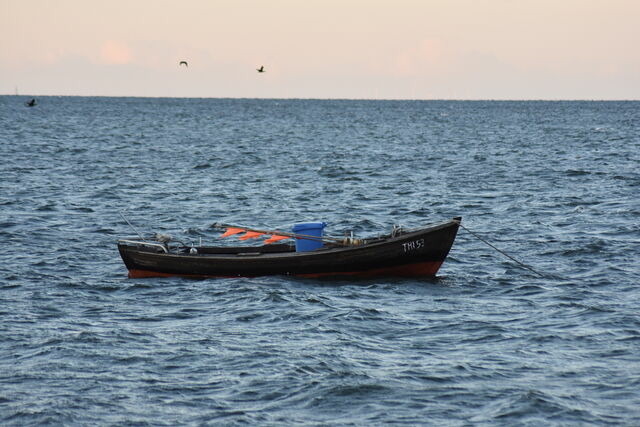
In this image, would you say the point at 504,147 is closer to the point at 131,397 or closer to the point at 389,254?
the point at 389,254

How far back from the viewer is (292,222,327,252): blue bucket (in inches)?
906

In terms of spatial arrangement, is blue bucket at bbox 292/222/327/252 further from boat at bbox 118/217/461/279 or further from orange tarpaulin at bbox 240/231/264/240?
orange tarpaulin at bbox 240/231/264/240

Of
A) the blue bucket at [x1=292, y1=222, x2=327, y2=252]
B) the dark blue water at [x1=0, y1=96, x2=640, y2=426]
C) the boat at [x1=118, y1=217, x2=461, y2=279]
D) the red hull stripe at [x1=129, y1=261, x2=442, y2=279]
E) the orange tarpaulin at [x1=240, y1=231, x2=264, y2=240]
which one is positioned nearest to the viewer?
the dark blue water at [x1=0, y1=96, x2=640, y2=426]

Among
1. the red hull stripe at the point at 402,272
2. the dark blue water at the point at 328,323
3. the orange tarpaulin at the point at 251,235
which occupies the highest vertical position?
the orange tarpaulin at the point at 251,235

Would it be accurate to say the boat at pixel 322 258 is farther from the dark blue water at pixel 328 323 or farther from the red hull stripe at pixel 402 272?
the dark blue water at pixel 328 323

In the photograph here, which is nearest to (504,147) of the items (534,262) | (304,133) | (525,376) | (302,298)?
(304,133)

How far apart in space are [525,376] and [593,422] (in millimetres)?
2049

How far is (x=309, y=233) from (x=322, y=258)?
93 centimetres

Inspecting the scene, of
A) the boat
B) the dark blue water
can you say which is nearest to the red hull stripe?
the boat

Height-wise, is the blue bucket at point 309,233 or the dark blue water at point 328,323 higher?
the blue bucket at point 309,233

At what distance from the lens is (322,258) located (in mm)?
22500

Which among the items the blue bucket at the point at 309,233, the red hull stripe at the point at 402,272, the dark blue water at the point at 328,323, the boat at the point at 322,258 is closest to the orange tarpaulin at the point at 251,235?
the boat at the point at 322,258

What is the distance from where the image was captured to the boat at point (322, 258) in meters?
22.4

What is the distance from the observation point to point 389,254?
2247cm
